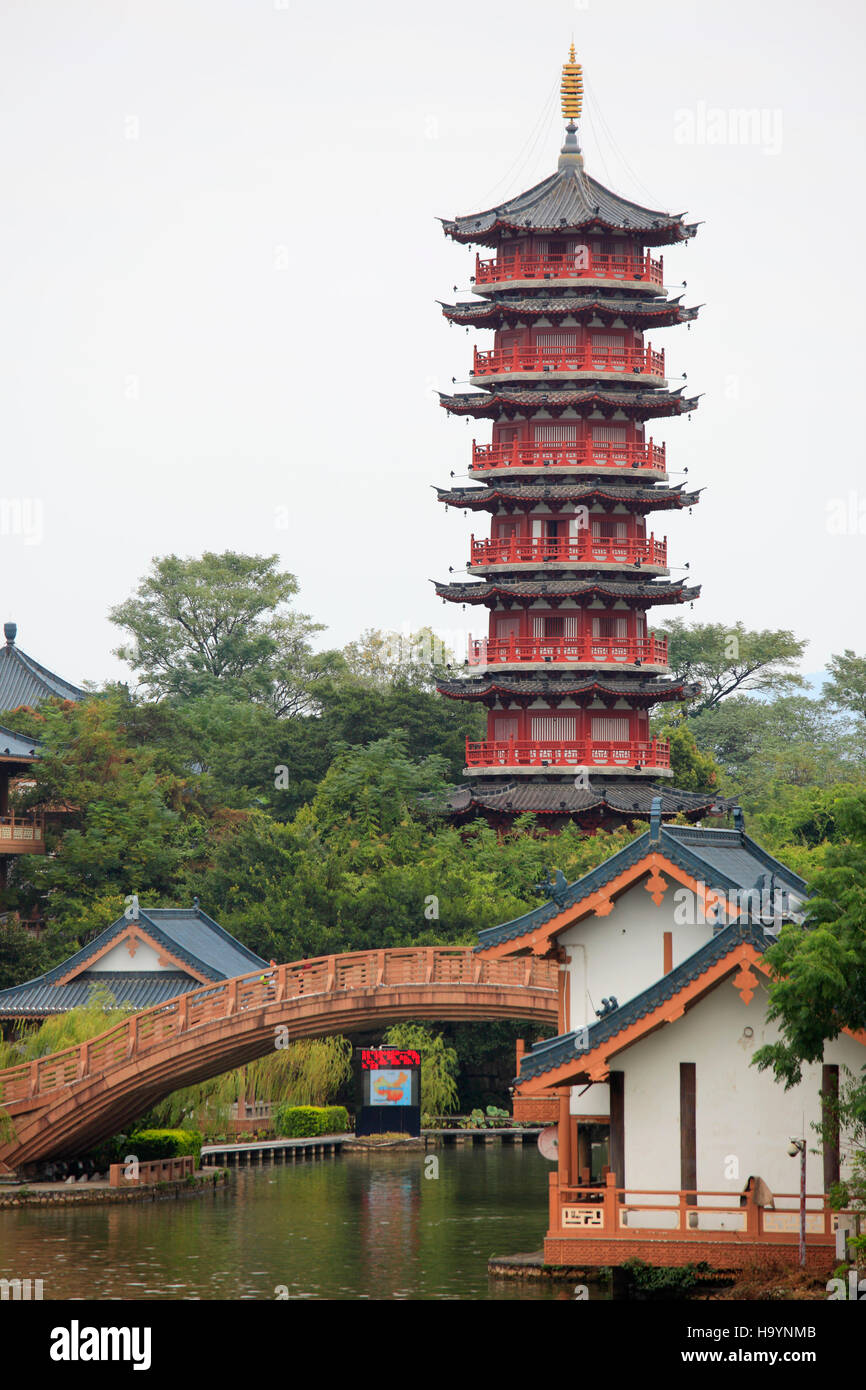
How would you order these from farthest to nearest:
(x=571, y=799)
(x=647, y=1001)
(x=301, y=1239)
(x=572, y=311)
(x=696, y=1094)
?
1. (x=572, y=311)
2. (x=571, y=799)
3. (x=301, y=1239)
4. (x=696, y=1094)
5. (x=647, y=1001)

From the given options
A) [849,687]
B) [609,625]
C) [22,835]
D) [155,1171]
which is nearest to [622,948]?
[155,1171]

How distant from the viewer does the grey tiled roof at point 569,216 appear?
58.8 metres

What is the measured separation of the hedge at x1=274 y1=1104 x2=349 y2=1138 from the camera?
45.3m

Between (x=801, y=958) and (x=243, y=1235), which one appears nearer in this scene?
(x=801, y=958)

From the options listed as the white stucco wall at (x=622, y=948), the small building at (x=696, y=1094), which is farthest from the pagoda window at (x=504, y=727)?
the small building at (x=696, y=1094)

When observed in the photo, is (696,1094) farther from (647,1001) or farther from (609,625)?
(609,625)

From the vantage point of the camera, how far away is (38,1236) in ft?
99.9

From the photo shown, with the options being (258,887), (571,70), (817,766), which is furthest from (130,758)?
(817,766)

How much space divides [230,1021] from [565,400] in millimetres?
27398

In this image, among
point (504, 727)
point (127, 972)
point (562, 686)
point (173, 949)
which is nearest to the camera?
point (173, 949)

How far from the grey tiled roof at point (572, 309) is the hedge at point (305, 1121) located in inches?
931

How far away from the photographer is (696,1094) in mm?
23875
